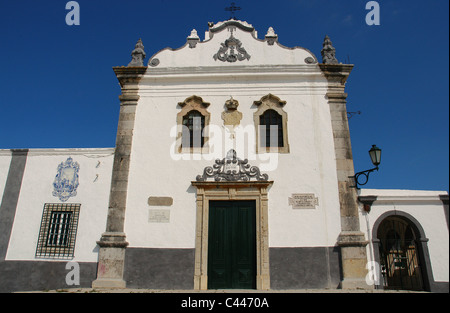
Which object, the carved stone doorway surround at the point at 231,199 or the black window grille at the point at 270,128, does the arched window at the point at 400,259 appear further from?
the black window grille at the point at 270,128

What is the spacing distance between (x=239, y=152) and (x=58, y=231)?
5538 millimetres

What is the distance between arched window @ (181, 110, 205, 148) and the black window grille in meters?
1.79

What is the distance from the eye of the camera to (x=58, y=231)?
28.2ft

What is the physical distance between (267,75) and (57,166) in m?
6.92

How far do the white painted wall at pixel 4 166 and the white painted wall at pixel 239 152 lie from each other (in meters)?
3.81

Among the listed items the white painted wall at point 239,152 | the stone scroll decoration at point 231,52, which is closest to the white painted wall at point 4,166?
the white painted wall at point 239,152

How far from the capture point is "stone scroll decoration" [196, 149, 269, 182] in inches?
340

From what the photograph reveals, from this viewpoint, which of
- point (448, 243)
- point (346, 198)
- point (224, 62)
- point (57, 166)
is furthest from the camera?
point (224, 62)

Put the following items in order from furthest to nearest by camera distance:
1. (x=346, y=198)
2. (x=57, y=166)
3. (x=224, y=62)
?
1. (x=224, y=62)
2. (x=57, y=166)
3. (x=346, y=198)

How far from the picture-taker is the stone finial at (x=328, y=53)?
973cm

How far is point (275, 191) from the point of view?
8.55 meters

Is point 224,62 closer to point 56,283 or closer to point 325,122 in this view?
point 325,122

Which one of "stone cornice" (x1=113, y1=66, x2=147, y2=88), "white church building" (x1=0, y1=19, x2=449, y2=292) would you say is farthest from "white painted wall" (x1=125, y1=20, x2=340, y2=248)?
"stone cornice" (x1=113, y1=66, x2=147, y2=88)

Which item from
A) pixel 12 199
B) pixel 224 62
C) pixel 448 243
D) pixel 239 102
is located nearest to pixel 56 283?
pixel 12 199
